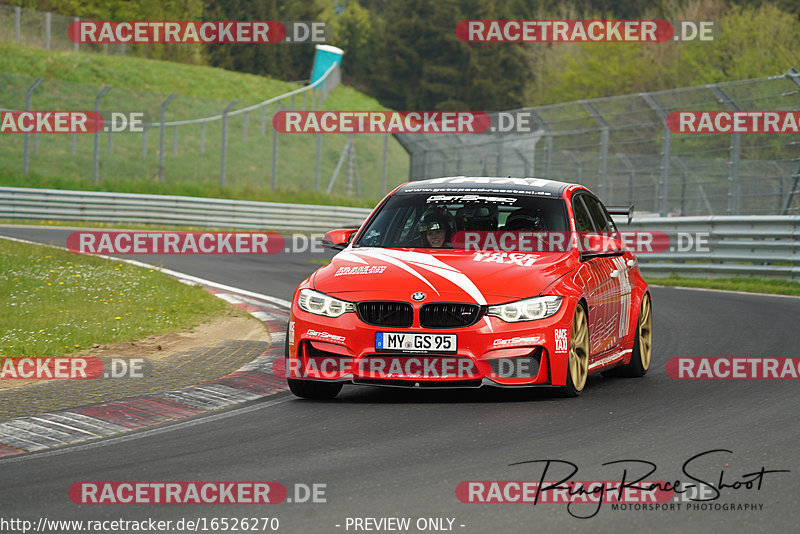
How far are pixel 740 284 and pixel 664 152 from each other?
3926 mm

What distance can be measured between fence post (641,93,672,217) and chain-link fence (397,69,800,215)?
0.06 ft

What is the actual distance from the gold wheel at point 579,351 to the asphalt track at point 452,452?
154mm

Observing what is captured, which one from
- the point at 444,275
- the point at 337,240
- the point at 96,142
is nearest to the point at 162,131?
the point at 96,142

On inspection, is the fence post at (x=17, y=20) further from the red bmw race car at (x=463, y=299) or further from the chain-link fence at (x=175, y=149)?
the red bmw race car at (x=463, y=299)

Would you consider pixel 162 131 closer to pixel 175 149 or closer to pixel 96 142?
pixel 96 142

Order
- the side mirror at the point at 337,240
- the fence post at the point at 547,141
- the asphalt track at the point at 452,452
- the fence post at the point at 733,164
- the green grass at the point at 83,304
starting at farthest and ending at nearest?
the fence post at the point at 547,141, the fence post at the point at 733,164, the green grass at the point at 83,304, the side mirror at the point at 337,240, the asphalt track at the point at 452,452

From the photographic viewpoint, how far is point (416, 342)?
7.75 metres

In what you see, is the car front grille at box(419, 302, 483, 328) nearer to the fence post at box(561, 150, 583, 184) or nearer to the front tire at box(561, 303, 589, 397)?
the front tire at box(561, 303, 589, 397)

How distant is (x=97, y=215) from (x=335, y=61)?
45.8 metres

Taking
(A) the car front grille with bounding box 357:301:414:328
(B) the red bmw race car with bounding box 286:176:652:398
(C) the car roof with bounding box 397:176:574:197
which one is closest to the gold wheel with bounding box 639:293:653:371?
(B) the red bmw race car with bounding box 286:176:652:398

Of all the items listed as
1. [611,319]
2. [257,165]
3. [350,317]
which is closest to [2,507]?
[350,317]

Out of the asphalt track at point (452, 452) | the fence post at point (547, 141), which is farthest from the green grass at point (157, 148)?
the asphalt track at point (452, 452)

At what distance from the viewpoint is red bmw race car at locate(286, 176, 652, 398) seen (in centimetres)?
776

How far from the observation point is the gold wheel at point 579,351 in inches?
317
